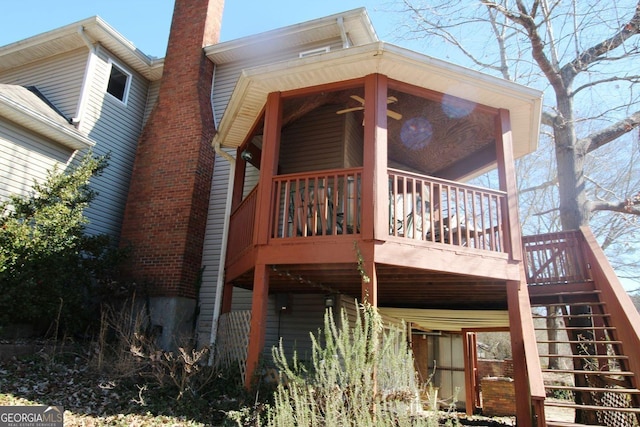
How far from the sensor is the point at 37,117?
27.0 feet

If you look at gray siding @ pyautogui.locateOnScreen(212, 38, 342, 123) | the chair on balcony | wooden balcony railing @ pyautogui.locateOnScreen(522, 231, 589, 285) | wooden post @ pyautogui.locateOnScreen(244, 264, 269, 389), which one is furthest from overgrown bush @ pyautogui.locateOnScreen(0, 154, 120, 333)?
wooden balcony railing @ pyautogui.locateOnScreen(522, 231, 589, 285)

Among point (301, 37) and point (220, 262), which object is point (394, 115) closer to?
point (301, 37)

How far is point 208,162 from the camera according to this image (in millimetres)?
9711

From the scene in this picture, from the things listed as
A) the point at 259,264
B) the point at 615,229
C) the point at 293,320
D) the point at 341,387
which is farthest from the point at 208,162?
the point at 615,229

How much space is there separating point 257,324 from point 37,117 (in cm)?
610

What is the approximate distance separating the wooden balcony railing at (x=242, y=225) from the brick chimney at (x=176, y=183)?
1379mm

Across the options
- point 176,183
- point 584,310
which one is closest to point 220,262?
point 176,183

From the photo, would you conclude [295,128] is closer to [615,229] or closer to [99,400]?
[99,400]

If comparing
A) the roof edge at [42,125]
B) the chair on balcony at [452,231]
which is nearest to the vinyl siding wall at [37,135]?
the roof edge at [42,125]

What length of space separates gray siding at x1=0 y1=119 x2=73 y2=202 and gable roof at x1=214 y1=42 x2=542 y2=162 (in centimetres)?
469

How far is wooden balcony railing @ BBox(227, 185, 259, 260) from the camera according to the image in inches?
263

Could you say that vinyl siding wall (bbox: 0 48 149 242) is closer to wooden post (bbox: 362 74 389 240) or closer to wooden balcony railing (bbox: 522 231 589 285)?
wooden post (bbox: 362 74 389 240)

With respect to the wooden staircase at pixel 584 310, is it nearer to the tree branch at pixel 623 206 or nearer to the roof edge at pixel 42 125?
the tree branch at pixel 623 206

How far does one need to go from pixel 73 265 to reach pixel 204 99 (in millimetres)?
4573
